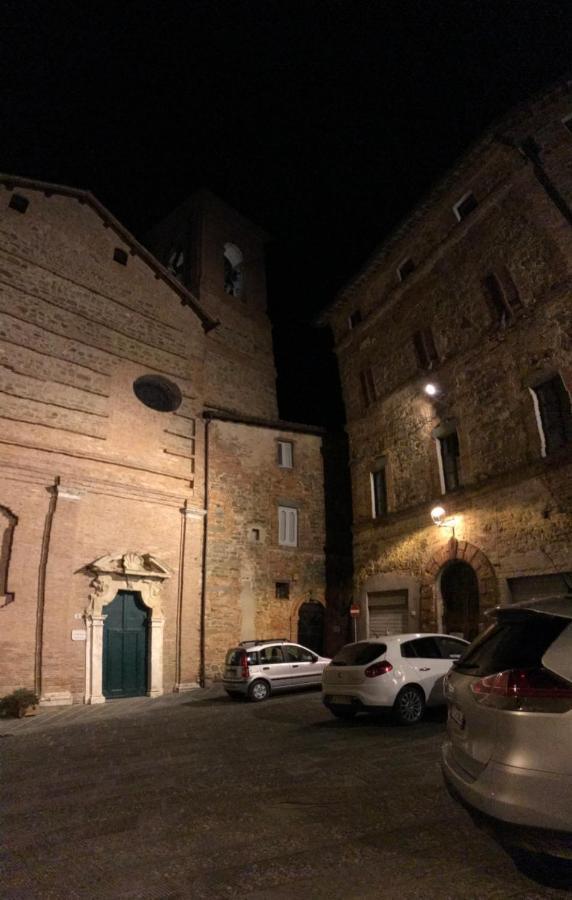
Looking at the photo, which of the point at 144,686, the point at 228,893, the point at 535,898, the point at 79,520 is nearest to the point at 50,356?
the point at 79,520

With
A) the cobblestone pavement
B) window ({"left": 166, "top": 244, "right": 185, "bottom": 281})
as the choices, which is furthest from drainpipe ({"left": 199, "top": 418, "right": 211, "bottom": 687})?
window ({"left": 166, "top": 244, "right": 185, "bottom": 281})

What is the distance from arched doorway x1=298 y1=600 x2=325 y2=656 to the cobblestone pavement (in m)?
10.6

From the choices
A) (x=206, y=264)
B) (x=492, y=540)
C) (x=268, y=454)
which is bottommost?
(x=492, y=540)

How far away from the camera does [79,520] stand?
14.4m

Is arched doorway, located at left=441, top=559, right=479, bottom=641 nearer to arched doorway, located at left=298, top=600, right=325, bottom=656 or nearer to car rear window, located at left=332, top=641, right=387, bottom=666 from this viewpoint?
car rear window, located at left=332, top=641, right=387, bottom=666

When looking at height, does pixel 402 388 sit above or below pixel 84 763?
above

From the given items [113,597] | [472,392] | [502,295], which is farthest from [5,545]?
[502,295]

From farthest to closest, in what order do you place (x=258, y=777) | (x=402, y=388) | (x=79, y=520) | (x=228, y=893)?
1. (x=402, y=388)
2. (x=79, y=520)
3. (x=258, y=777)
4. (x=228, y=893)

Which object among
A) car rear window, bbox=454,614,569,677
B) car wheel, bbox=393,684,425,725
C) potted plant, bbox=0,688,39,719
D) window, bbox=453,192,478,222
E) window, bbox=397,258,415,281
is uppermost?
window, bbox=453,192,478,222

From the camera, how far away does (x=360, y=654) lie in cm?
915

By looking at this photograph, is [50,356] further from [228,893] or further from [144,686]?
[228,893]

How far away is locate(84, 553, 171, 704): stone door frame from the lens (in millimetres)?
13719

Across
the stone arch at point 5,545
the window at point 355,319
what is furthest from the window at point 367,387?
the stone arch at point 5,545

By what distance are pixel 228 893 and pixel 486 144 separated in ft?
53.5
